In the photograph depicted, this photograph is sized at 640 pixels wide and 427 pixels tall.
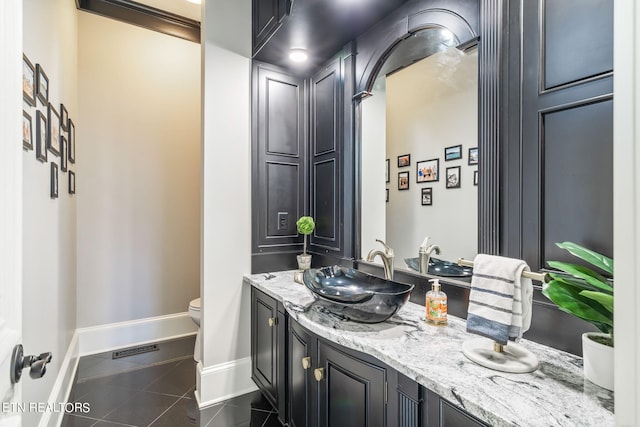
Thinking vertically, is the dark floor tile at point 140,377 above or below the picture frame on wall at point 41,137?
below

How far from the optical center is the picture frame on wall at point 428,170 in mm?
1496

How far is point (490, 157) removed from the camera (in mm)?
1229

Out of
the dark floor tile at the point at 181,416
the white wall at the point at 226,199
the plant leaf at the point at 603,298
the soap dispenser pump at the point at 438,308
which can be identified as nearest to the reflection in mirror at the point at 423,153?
the soap dispenser pump at the point at 438,308

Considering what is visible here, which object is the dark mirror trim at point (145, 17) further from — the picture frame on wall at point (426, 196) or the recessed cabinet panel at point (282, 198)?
the picture frame on wall at point (426, 196)

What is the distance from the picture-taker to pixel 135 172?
3.09 m

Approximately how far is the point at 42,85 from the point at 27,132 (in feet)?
1.46

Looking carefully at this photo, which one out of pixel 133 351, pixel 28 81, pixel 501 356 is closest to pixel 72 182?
pixel 28 81

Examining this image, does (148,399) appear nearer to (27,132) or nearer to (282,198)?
(282,198)

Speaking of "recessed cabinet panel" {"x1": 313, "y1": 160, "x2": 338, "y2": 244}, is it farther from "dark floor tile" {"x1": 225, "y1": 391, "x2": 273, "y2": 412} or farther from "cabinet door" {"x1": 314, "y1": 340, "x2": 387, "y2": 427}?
"dark floor tile" {"x1": 225, "y1": 391, "x2": 273, "y2": 412}

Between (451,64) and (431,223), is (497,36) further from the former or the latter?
(431,223)

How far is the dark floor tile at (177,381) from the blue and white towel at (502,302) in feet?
7.37

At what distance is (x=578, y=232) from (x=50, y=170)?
265 cm

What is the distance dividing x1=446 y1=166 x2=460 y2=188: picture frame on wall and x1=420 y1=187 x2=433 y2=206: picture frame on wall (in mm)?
110

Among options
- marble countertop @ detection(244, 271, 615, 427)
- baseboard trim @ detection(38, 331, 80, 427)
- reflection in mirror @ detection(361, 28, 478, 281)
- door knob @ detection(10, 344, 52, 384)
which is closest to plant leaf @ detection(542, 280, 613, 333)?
marble countertop @ detection(244, 271, 615, 427)
